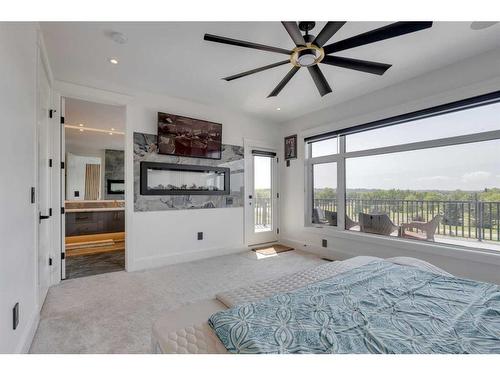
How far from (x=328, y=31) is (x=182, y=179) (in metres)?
2.96

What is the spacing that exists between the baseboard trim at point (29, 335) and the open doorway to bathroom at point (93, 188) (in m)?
1.32

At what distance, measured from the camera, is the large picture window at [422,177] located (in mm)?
2639

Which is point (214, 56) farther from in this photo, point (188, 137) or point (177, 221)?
point (177, 221)

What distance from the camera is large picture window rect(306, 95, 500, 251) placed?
2639mm

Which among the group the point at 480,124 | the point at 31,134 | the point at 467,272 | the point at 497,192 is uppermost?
the point at 480,124

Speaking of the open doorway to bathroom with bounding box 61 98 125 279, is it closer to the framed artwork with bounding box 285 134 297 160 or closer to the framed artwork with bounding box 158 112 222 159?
the framed artwork with bounding box 158 112 222 159

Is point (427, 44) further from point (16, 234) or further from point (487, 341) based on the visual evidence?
point (16, 234)

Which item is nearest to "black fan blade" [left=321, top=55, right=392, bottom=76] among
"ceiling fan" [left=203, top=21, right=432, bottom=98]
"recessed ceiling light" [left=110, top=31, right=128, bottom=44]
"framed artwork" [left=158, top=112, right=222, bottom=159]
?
"ceiling fan" [left=203, top=21, right=432, bottom=98]

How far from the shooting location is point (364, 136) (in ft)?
12.2

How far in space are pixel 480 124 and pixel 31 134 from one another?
4384 mm

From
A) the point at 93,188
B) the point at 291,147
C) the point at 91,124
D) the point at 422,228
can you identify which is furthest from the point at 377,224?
the point at 93,188

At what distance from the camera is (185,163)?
152 inches

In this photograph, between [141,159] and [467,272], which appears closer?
[467,272]
